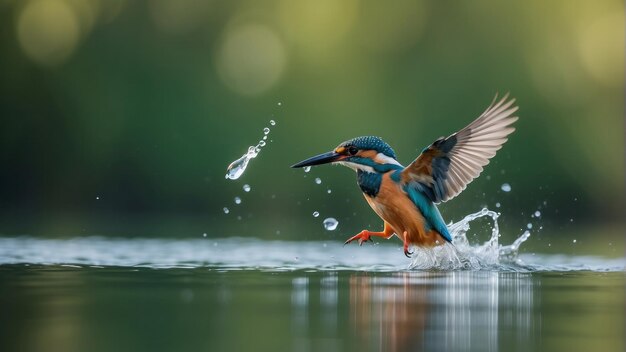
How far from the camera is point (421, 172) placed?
32.7 ft

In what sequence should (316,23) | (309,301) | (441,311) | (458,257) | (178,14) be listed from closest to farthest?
(441,311) < (309,301) < (458,257) < (316,23) < (178,14)

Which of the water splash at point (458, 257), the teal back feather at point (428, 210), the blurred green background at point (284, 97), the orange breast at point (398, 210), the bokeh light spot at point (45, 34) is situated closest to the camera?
the orange breast at point (398, 210)

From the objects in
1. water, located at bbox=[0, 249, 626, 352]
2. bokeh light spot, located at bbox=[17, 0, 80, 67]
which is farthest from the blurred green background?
water, located at bbox=[0, 249, 626, 352]

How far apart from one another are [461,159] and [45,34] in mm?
20360

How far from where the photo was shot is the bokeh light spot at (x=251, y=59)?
87.6 feet

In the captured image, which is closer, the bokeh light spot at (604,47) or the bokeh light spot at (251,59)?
the bokeh light spot at (251,59)

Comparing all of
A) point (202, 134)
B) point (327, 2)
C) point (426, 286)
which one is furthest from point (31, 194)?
point (426, 286)

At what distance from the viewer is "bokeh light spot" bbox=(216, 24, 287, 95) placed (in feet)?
87.6

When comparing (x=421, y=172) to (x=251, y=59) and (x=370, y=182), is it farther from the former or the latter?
(x=251, y=59)

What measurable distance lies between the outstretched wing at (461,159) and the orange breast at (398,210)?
0.17 meters

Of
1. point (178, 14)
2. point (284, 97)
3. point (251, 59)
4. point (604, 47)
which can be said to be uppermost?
point (178, 14)

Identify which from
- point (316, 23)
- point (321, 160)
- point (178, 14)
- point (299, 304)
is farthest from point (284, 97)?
point (299, 304)

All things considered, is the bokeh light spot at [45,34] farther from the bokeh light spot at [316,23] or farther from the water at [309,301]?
the water at [309,301]

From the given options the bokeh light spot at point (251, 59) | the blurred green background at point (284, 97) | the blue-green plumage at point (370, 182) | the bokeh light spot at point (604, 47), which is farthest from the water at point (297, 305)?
the bokeh light spot at point (604, 47)
